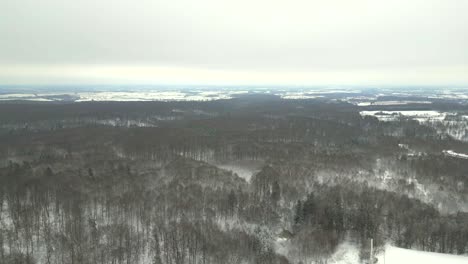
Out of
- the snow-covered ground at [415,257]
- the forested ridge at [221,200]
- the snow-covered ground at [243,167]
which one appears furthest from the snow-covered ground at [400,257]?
the snow-covered ground at [243,167]

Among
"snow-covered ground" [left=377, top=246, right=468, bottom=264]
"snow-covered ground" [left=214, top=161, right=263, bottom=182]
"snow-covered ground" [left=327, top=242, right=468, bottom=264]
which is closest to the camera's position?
"snow-covered ground" [left=377, top=246, right=468, bottom=264]

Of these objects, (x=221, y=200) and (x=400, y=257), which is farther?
(x=221, y=200)

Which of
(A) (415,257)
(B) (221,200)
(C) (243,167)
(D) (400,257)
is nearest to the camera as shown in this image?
(A) (415,257)

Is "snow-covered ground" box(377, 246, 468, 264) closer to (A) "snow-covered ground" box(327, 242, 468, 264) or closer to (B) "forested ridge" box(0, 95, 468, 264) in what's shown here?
(A) "snow-covered ground" box(327, 242, 468, 264)

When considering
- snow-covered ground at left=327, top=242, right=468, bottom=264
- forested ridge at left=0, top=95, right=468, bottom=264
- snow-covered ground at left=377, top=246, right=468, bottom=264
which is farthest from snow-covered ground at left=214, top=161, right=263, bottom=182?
snow-covered ground at left=377, top=246, right=468, bottom=264

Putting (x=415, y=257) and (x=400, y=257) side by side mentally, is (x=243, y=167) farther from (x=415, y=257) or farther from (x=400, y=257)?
(x=415, y=257)

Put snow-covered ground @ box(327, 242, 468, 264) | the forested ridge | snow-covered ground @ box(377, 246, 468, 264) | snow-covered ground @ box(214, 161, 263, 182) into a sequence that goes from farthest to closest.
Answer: snow-covered ground @ box(214, 161, 263, 182)
the forested ridge
snow-covered ground @ box(327, 242, 468, 264)
snow-covered ground @ box(377, 246, 468, 264)

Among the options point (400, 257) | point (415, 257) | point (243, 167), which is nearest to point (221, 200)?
point (400, 257)
